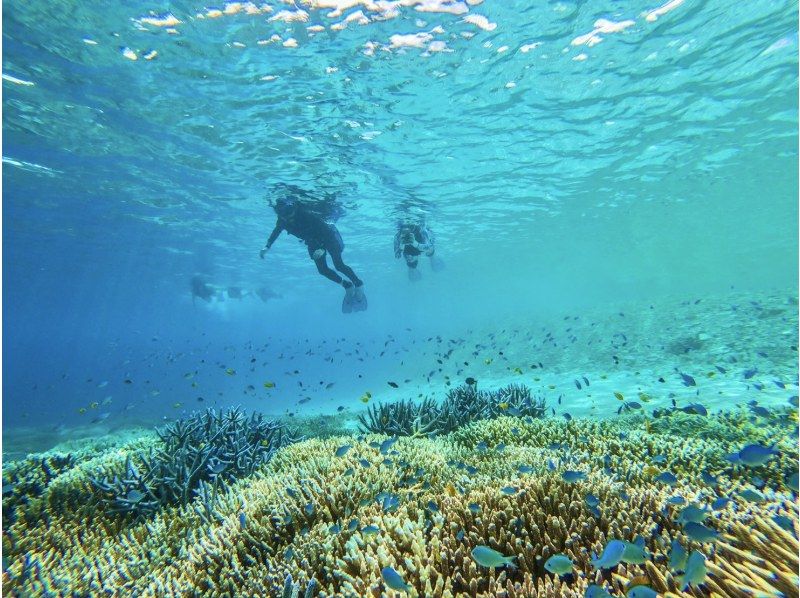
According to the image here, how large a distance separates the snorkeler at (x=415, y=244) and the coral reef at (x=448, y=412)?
11960mm

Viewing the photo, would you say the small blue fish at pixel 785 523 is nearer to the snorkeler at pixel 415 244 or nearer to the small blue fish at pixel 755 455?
the small blue fish at pixel 755 455

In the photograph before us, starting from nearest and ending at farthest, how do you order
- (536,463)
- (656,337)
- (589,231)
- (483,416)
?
(536,463) < (483,416) < (656,337) < (589,231)

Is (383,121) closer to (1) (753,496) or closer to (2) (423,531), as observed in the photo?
(2) (423,531)

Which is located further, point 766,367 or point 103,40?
point 766,367

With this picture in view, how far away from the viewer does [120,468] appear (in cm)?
614

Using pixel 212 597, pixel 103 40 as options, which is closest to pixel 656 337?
pixel 212 597

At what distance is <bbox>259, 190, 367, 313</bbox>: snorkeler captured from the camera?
55.3 ft

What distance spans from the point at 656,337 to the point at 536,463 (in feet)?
64.9

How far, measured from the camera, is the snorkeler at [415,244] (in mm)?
21406

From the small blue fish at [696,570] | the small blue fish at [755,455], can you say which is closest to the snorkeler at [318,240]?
the small blue fish at [755,455]

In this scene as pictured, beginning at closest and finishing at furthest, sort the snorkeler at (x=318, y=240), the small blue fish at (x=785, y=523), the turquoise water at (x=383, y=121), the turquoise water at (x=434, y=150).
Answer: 1. the small blue fish at (x=785, y=523)
2. the turquoise water at (x=434, y=150)
3. the turquoise water at (x=383, y=121)
4. the snorkeler at (x=318, y=240)

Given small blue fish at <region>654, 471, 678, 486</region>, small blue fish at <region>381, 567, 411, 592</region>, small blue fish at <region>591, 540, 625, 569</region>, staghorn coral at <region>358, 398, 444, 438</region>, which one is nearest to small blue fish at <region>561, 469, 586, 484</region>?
small blue fish at <region>654, 471, 678, 486</region>

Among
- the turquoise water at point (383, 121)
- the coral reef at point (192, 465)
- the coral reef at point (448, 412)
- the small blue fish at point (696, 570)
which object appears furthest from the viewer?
the turquoise water at point (383, 121)

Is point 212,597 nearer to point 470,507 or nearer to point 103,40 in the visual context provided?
point 470,507
